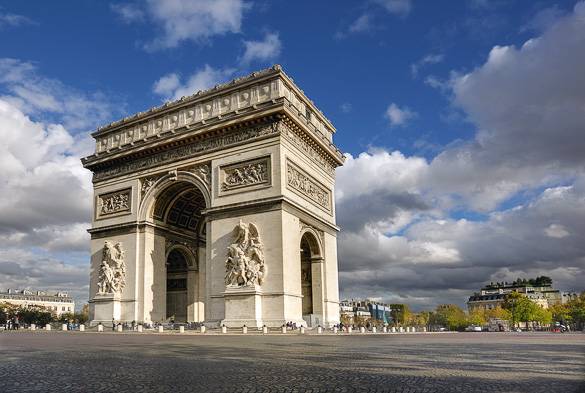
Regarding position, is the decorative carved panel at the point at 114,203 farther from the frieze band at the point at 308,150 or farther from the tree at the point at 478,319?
the tree at the point at 478,319

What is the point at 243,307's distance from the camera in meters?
28.2

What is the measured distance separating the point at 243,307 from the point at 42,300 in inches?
5686

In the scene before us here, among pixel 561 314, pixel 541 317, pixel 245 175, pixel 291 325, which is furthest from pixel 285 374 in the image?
pixel 561 314

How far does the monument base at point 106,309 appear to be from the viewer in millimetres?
33656

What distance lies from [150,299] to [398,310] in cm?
12366

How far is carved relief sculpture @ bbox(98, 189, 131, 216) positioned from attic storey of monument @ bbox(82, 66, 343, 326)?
0.08 metres

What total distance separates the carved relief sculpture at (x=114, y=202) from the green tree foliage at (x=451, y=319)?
8556 cm

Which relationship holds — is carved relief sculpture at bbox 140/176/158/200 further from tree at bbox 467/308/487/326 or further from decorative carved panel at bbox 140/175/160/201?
tree at bbox 467/308/487/326

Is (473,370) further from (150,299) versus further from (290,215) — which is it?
(150,299)

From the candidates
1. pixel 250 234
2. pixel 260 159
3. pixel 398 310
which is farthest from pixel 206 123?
pixel 398 310

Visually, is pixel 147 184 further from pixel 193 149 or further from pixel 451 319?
pixel 451 319

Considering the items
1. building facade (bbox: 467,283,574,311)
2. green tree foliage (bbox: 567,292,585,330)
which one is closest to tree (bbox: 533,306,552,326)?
green tree foliage (bbox: 567,292,585,330)

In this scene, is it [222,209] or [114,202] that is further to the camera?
[114,202]

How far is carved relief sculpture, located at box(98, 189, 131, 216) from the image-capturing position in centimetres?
3606
